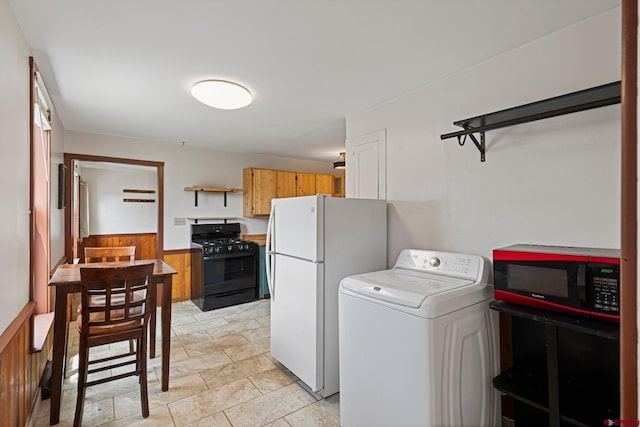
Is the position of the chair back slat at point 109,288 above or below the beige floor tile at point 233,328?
above

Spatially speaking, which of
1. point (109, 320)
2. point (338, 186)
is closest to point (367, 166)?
point (109, 320)

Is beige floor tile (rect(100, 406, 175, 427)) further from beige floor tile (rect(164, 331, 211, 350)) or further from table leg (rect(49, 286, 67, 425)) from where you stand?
beige floor tile (rect(164, 331, 211, 350))

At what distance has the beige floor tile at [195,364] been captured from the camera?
2684 millimetres

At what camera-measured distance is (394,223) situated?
8.91ft

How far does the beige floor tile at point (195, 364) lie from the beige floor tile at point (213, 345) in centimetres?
10

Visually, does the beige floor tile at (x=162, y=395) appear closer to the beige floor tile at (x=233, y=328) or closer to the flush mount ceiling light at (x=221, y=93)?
the beige floor tile at (x=233, y=328)

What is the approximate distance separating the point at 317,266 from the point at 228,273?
257cm

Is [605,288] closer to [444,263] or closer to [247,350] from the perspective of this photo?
[444,263]

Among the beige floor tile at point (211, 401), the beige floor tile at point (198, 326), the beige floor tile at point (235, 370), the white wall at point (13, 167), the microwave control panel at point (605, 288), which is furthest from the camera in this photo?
the beige floor tile at point (198, 326)

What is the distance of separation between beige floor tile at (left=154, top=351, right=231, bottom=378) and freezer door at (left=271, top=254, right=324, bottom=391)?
0.51m

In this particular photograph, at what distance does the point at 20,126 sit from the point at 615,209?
3.29 m

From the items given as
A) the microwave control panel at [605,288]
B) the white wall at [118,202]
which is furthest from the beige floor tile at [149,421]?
the white wall at [118,202]

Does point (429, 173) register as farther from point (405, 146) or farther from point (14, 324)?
point (14, 324)

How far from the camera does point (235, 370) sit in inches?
107
